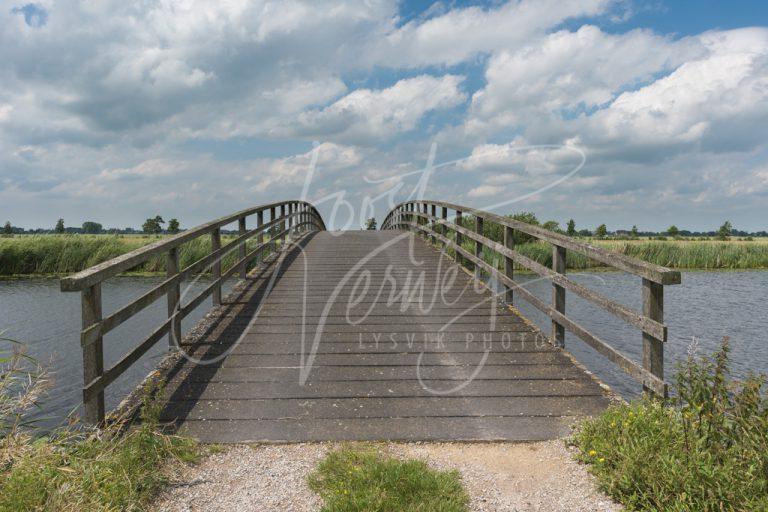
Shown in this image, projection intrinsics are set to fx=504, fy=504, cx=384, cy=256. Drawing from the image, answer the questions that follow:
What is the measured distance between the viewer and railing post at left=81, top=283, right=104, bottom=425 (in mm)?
3852

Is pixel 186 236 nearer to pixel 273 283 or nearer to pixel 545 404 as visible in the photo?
pixel 273 283

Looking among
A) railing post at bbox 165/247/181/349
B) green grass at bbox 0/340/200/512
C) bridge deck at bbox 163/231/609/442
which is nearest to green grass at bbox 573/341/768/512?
bridge deck at bbox 163/231/609/442

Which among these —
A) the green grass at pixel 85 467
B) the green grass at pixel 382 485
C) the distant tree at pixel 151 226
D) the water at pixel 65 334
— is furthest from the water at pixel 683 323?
the distant tree at pixel 151 226

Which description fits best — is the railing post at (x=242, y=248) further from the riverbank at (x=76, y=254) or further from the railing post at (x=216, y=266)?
the riverbank at (x=76, y=254)

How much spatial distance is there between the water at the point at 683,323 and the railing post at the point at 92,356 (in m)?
5.01

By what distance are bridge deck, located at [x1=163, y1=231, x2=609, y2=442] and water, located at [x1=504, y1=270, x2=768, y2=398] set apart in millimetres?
1493

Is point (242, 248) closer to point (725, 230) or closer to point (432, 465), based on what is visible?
point (432, 465)

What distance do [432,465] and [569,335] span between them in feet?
25.4

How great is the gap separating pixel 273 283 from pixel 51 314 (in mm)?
6484

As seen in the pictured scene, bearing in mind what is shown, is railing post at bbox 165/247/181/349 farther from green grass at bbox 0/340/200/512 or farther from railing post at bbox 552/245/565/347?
railing post at bbox 552/245/565/347

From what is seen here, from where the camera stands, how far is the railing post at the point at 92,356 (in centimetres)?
385

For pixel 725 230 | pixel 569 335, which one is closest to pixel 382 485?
pixel 569 335

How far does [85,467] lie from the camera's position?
3117mm

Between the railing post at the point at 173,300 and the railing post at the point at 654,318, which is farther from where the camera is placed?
the railing post at the point at 173,300
